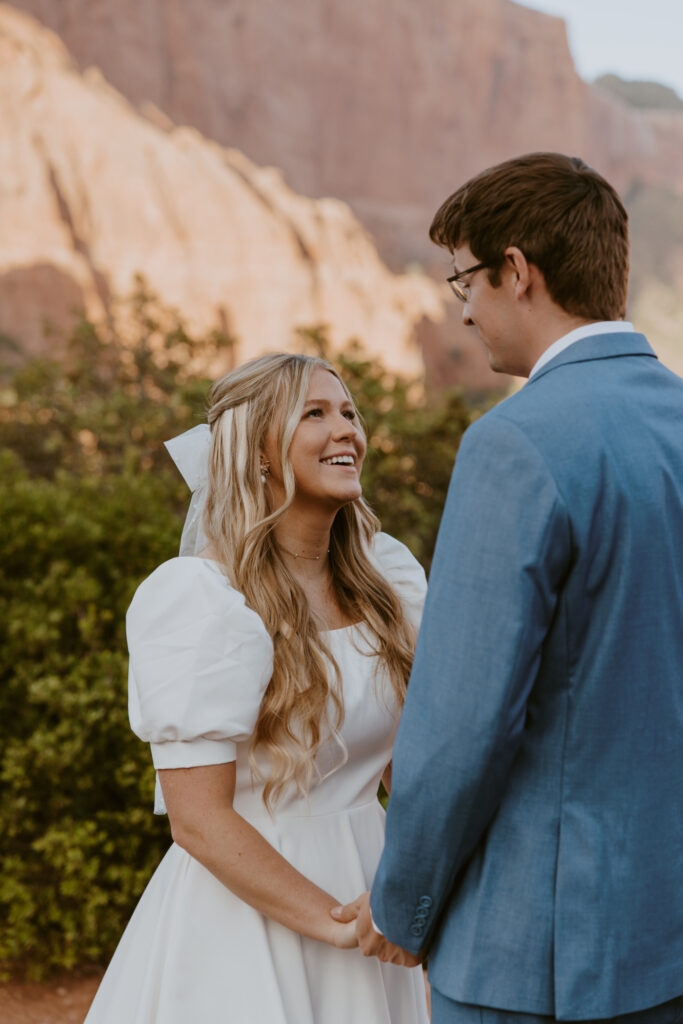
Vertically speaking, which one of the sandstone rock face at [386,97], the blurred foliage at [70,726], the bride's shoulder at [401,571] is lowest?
the blurred foliage at [70,726]

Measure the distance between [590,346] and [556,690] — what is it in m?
0.57

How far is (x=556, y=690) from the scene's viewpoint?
4.76 feet

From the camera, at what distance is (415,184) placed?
42.2m

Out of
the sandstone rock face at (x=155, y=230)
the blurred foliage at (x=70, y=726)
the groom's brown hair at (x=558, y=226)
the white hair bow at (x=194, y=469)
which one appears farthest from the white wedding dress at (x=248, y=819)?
the sandstone rock face at (x=155, y=230)

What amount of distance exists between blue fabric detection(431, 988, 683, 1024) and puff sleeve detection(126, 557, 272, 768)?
2.00 feet

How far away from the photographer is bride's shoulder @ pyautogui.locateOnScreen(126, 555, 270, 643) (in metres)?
1.92

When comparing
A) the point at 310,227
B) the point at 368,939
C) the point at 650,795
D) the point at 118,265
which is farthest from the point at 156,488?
the point at 310,227

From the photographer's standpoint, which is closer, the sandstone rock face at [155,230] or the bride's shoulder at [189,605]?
the bride's shoulder at [189,605]

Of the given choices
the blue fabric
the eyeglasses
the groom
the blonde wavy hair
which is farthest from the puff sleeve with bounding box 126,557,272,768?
the eyeglasses

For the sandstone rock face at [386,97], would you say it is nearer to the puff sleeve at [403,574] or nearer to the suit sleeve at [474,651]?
the puff sleeve at [403,574]

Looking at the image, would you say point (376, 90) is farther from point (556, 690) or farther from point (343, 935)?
point (556, 690)

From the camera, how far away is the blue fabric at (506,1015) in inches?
58.1

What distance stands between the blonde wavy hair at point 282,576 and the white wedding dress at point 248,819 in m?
0.06

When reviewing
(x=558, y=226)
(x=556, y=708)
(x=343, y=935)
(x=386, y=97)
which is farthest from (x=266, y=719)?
(x=386, y=97)
